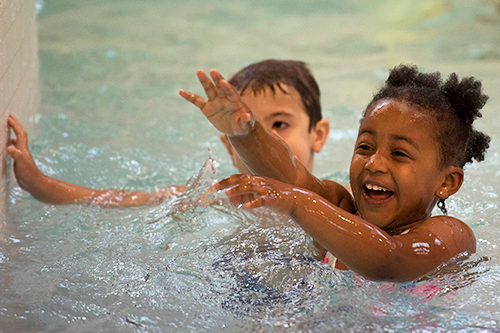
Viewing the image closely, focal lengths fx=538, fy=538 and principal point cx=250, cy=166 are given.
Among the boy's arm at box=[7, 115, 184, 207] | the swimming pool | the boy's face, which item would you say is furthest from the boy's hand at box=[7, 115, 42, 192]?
the boy's face

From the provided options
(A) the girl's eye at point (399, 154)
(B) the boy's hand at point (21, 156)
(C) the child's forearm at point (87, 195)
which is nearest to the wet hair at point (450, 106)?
(A) the girl's eye at point (399, 154)

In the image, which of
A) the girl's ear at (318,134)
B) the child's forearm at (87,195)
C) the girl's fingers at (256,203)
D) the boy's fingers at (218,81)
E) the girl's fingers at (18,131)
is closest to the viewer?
the girl's fingers at (256,203)

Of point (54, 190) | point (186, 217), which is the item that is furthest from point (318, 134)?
point (54, 190)

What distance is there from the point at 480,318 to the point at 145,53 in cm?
530

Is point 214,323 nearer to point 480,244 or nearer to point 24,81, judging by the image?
point 480,244

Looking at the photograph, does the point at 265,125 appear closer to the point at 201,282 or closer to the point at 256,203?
the point at 201,282

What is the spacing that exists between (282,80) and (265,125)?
27cm

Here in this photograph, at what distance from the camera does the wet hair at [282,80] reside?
266 cm

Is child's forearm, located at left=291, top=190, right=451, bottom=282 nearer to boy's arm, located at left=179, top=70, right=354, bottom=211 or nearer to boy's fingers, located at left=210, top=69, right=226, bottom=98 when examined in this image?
boy's arm, located at left=179, top=70, right=354, bottom=211

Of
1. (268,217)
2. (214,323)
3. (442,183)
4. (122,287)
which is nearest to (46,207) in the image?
(122,287)

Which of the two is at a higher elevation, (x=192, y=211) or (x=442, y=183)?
(x=442, y=183)

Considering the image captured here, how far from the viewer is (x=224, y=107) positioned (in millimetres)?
1695

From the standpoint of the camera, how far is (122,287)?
1.86 m

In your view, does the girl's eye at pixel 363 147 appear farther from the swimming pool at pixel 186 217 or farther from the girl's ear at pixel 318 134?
the girl's ear at pixel 318 134
